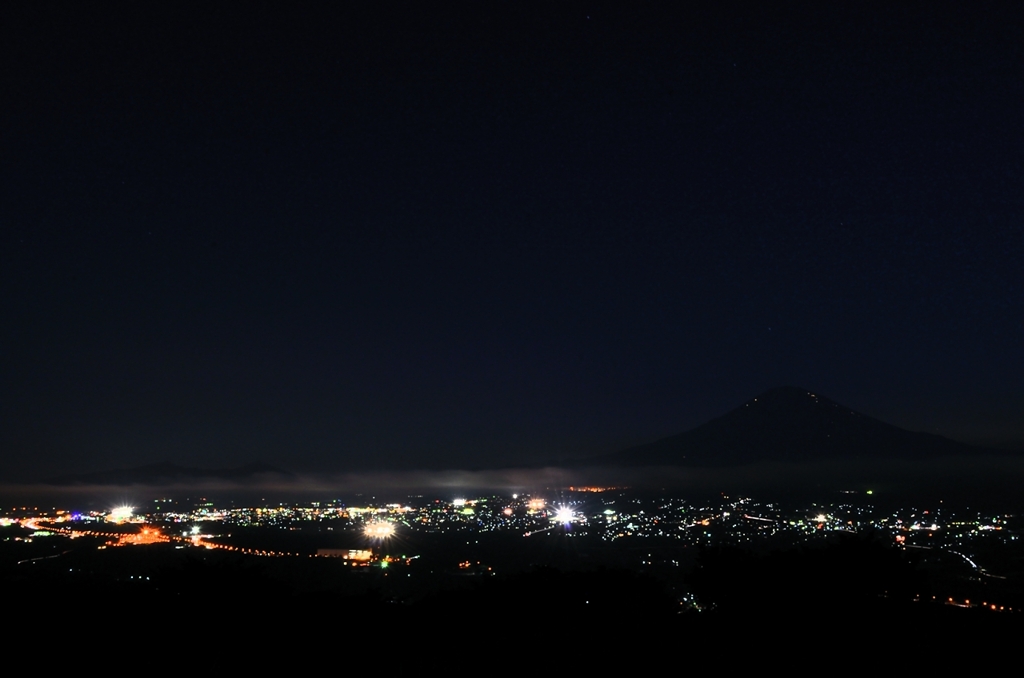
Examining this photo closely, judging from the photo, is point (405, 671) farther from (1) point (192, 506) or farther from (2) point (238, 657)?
(1) point (192, 506)

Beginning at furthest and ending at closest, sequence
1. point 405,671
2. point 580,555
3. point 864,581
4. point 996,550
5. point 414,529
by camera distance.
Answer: point 414,529 → point 580,555 → point 996,550 → point 864,581 → point 405,671

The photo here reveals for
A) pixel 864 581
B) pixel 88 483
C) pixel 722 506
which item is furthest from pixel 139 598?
pixel 88 483

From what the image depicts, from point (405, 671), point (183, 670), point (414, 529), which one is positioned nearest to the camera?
point (405, 671)

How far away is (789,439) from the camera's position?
115125 mm

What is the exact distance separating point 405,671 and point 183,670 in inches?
204

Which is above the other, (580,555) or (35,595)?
(35,595)

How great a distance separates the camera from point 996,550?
1601 inches

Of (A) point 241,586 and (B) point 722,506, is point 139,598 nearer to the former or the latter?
(A) point 241,586

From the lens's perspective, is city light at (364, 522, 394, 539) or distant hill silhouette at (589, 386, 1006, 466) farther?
distant hill silhouette at (589, 386, 1006, 466)

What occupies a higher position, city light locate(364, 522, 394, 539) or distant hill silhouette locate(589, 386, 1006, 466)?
distant hill silhouette locate(589, 386, 1006, 466)

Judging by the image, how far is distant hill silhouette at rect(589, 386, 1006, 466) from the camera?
111 m

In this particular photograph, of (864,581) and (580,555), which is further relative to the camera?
(580,555)

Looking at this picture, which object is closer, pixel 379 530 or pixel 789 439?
pixel 379 530

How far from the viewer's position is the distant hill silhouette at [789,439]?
110625 millimetres
